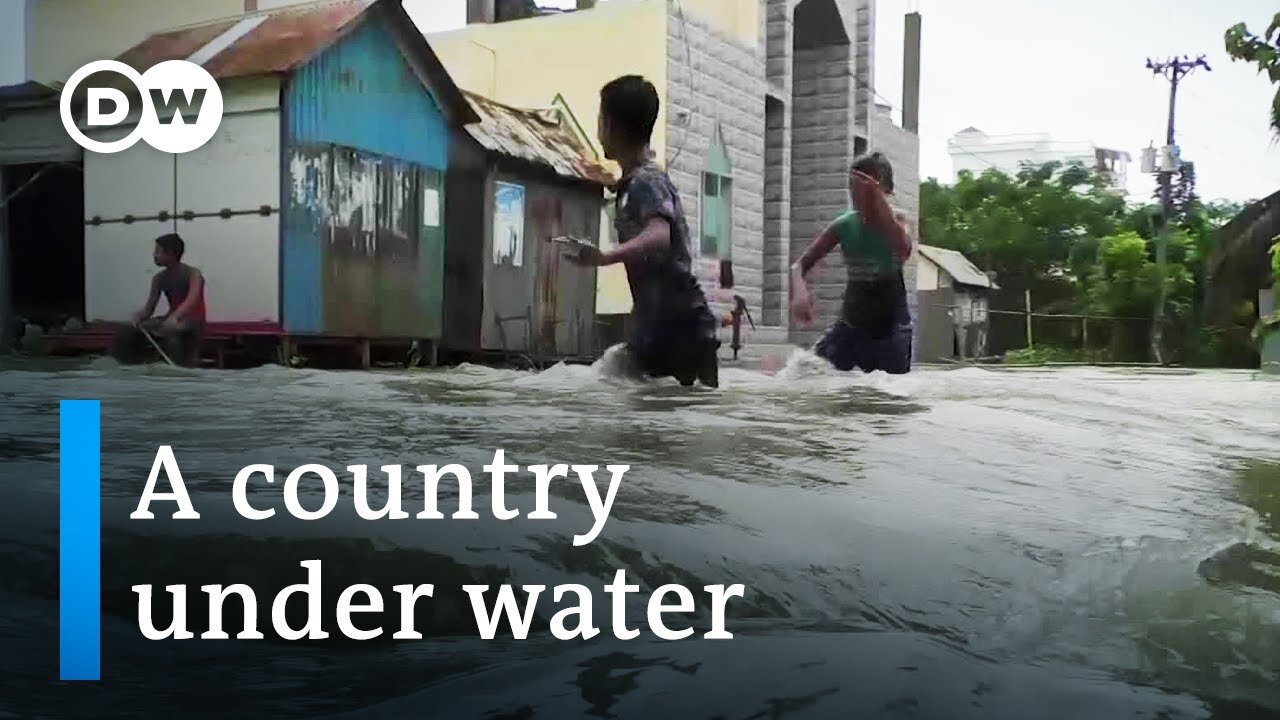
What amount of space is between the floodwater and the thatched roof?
1.49ft

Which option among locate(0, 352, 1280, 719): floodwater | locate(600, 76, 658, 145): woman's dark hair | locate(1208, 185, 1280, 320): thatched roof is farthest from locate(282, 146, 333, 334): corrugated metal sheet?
locate(1208, 185, 1280, 320): thatched roof

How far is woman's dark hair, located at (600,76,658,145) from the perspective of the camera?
90.0 inches

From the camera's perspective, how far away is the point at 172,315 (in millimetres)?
1926

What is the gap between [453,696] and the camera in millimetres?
1163

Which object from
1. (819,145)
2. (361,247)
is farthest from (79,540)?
(819,145)

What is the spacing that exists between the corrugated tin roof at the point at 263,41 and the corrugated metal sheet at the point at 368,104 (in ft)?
0.10

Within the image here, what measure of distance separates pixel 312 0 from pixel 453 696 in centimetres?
148

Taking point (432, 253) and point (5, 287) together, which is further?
point (432, 253)

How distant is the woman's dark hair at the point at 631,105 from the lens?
2287 millimetres

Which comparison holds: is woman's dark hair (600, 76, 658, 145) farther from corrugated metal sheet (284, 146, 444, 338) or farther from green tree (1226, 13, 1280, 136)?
green tree (1226, 13, 1280, 136)

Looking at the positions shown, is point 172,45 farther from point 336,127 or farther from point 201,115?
point 336,127

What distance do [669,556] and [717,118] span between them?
1.23 m

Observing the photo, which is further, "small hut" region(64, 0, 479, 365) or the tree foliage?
the tree foliage

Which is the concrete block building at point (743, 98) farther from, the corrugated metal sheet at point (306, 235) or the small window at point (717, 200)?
the corrugated metal sheet at point (306, 235)
